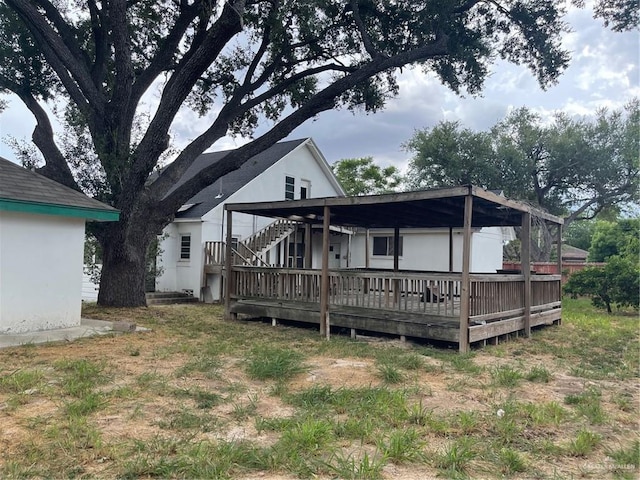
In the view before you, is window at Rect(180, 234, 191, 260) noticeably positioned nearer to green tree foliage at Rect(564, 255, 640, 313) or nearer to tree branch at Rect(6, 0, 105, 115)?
tree branch at Rect(6, 0, 105, 115)

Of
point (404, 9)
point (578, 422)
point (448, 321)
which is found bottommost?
point (578, 422)

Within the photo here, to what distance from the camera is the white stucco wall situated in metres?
7.34

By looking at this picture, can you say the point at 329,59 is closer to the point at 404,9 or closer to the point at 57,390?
the point at 404,9

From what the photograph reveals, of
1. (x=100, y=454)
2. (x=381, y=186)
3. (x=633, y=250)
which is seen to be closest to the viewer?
(x=100, y=454)

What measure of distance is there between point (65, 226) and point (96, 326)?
6.46 feet

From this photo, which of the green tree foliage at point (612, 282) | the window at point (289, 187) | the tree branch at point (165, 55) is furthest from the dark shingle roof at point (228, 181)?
the green tree foliage at point (612, 282)

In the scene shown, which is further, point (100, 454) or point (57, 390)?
point (57, 390)

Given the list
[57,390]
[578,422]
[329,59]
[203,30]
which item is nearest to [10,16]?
[203,30]

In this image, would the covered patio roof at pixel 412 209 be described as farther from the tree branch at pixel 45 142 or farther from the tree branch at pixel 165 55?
the tree branch at pixel 165 55

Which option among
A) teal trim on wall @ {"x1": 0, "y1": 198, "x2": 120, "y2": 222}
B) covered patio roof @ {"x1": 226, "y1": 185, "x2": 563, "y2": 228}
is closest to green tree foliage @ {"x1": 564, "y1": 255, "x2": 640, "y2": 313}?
covered patio roof @ {"x1": 226, "y1": 185, "x2": 563, "y2": 228}

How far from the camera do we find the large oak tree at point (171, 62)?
11156 millimetres

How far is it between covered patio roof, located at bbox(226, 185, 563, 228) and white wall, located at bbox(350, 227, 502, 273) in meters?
5.32

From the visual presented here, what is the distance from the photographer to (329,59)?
1327 centimetres

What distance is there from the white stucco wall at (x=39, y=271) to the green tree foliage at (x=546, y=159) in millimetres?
21425
